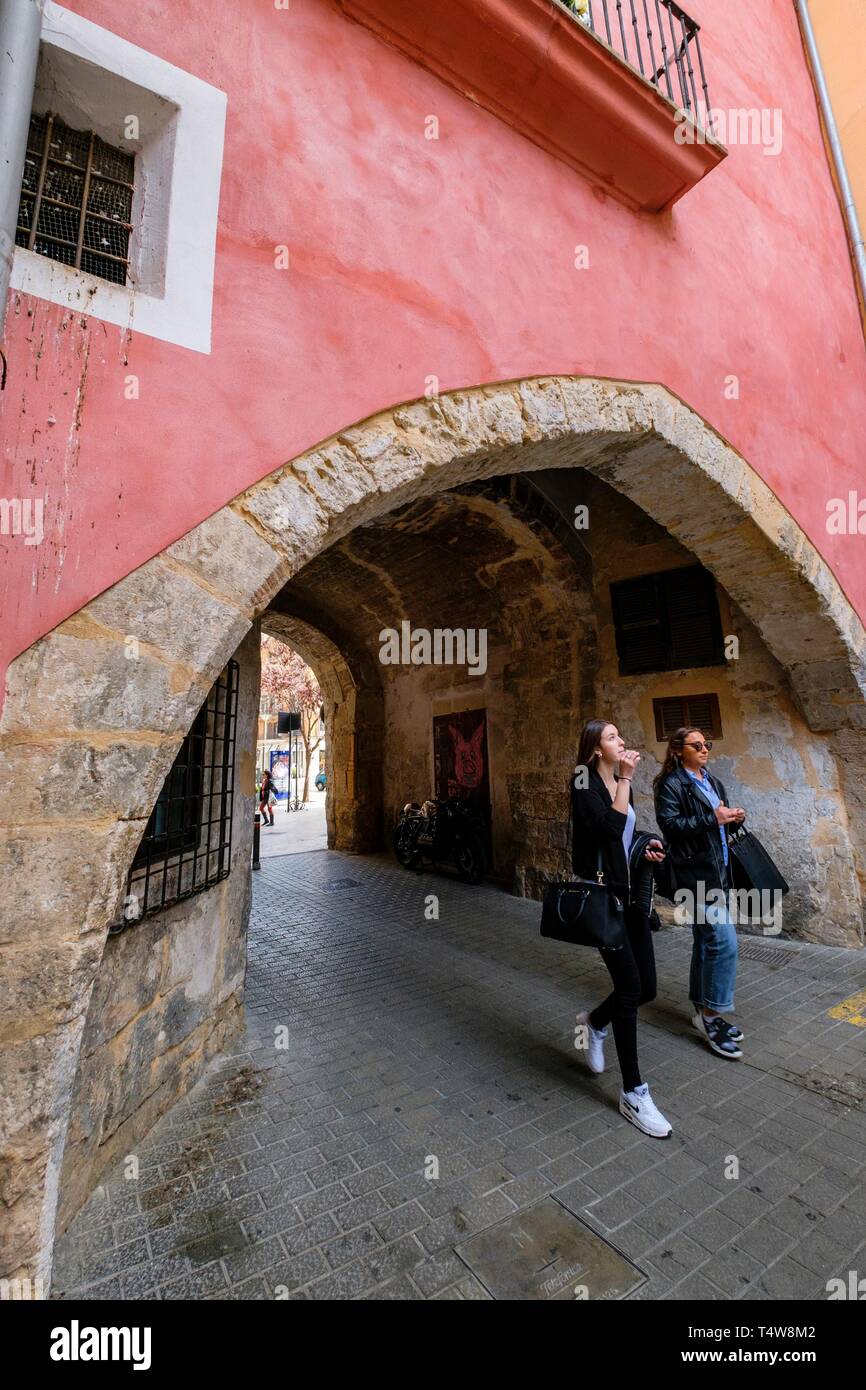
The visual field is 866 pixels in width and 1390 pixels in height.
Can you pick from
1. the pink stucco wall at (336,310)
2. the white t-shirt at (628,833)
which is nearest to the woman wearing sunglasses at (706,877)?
the white t-shirt at (628,833)

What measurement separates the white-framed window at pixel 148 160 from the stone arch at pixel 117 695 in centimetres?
59

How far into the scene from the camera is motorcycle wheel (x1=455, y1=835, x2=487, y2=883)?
689cm

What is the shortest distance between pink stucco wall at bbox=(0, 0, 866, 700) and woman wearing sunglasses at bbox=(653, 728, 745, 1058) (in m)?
2.24

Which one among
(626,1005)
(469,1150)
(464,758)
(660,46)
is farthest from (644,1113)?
(660,46)

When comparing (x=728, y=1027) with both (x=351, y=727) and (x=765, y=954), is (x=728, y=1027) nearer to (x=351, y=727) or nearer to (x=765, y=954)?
(x=765, y=954)

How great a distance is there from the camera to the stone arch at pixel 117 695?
1.32 m

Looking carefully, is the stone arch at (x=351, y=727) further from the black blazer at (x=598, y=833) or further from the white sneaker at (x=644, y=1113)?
the white sneaker at (x=644, y=1113)

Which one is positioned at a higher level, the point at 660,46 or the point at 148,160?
the point at 660,46

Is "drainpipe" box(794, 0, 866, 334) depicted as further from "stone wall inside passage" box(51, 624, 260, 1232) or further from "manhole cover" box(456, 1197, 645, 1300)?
"manhole cover" box(456, 1197, 645, 1300)

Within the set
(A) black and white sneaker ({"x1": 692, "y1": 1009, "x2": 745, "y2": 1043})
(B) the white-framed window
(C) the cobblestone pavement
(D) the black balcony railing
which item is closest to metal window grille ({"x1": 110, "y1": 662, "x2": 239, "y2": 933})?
(C) the cobblestone pavement

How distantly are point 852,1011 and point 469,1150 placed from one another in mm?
2556

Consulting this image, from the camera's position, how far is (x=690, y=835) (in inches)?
116

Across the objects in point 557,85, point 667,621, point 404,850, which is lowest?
point 404,850
